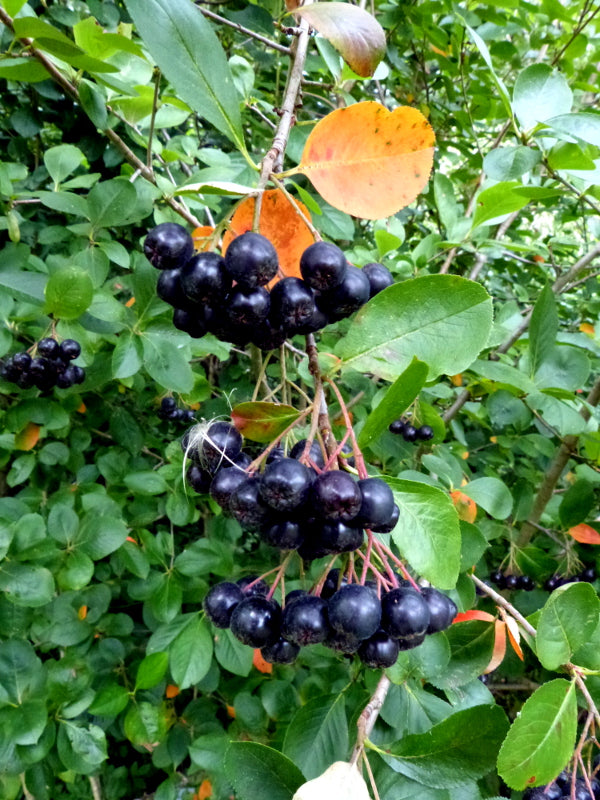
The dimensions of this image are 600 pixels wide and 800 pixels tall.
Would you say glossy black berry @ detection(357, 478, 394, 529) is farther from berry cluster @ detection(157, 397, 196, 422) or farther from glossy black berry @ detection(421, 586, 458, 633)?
berry cluster @ detection(157, 397, 196, 422)

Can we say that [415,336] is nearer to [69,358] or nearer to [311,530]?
[311,530]

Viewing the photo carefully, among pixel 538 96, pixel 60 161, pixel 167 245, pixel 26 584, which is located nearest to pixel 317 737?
pixel 26 584

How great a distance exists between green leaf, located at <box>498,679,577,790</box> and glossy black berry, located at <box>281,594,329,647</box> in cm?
28

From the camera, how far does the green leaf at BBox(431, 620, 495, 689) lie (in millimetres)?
1026

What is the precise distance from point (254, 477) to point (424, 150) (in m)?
0.53

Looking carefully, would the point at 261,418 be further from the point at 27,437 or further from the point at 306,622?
the point at 27,437

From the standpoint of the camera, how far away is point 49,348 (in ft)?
4.61

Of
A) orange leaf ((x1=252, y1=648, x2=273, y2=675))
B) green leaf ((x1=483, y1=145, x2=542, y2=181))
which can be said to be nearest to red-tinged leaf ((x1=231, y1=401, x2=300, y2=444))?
green leaf ((x1=483, y1=145, x2=542, y2=181))

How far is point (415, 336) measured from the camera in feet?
2.47

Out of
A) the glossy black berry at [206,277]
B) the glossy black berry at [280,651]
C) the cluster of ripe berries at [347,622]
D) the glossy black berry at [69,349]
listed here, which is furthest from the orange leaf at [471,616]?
the glossy black berry at [69,349]

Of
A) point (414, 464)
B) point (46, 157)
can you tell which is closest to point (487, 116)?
point (414, 464)

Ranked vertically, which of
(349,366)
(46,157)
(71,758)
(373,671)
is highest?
(349,366)

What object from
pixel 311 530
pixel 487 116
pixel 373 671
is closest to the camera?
pixel 311 530

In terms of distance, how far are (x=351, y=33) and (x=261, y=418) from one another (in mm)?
534
